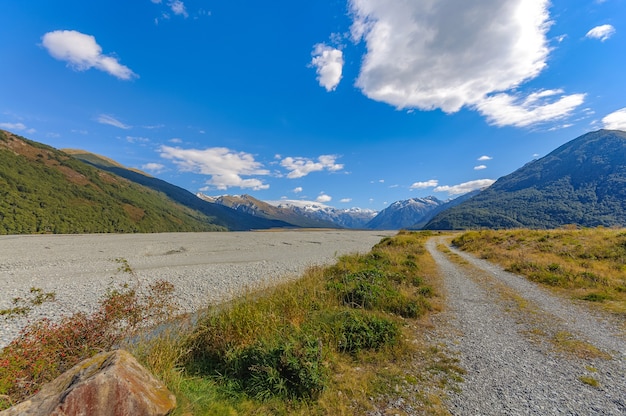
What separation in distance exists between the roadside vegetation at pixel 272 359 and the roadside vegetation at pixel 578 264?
8.17m

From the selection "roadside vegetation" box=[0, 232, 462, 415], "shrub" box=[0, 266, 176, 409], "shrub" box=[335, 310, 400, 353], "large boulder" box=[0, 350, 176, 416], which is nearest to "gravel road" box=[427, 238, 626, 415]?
"roadside vegetation" box=[0, 232, 462, 415]

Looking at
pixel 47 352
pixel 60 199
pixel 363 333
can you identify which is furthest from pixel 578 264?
pixel 60 199

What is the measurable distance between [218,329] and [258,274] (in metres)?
18.3

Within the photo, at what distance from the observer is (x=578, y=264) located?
55.9ft

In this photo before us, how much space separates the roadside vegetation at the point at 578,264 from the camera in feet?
38.7

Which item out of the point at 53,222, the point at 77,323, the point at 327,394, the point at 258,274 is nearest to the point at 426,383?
the point at 327,394

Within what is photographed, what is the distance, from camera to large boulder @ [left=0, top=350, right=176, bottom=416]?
3748mm

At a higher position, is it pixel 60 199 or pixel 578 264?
pixel 60 199

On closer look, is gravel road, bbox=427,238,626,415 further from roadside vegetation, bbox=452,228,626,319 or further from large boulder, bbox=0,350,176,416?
large boulder, bbox=0,350,176,416

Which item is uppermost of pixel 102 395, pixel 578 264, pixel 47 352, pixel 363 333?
pixel 578 264

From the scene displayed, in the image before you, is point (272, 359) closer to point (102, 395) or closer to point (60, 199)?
point (102, 395)

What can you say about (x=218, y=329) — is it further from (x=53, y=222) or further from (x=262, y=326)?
(x=53, y=222)

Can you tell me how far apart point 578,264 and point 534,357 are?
15.4 metres

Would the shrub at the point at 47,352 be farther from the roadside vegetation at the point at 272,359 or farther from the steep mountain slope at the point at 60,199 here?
the steep mountain slope at the point at 60,199
